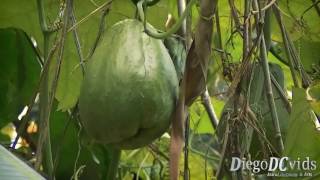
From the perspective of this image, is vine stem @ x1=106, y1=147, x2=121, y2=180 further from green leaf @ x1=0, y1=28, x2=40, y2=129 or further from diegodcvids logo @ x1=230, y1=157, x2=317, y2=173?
green leaf @ x1=0, y1=28, x2=40, y2=129

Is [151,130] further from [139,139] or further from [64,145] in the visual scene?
[64,145]

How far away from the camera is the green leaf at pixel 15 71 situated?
132 centimetres

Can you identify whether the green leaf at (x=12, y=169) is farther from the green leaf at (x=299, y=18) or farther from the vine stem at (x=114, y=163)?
the green leaf at (x=299, y=18)

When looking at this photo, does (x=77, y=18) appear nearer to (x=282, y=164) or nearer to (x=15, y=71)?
(x=15, y=71)

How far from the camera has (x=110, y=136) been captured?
0.81 metres

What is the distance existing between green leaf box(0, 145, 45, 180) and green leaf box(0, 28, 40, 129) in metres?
0.70

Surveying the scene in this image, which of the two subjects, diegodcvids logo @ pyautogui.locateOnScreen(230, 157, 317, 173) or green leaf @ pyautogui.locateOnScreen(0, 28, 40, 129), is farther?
green leaf @ pyautogui.locateOnScreen(0, 28, 40, 129)

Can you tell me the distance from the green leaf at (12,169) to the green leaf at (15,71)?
695mm

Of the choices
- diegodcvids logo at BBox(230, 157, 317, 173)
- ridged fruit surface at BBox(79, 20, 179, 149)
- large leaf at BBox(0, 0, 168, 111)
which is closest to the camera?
ridged fruit surface at BBox(79, 20, 179, 149)

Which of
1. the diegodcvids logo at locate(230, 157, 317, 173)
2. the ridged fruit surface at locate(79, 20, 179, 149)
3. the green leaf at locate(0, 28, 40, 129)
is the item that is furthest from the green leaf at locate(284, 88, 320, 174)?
the green leaf at locate(0, 28, 40, 129)

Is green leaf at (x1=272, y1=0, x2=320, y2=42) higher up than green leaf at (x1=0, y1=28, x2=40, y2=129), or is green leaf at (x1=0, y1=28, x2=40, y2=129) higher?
green leaf at (x1=272, y1=0, x2=320, y2=42)

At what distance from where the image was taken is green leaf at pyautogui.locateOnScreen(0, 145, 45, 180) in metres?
0.59

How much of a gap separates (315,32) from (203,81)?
1.95 feet

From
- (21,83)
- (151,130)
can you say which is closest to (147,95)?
(151,130)
